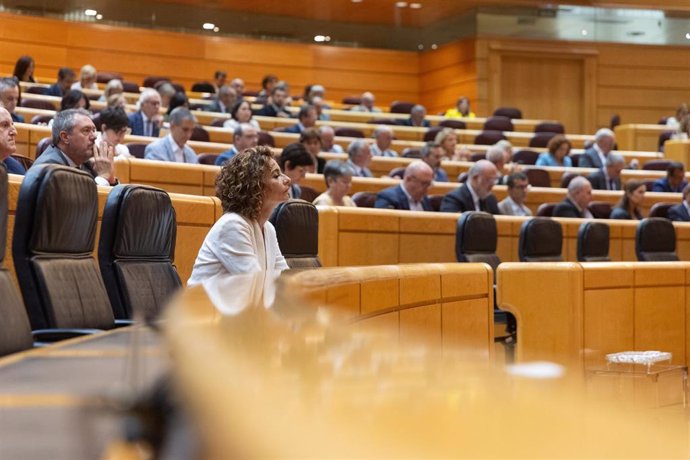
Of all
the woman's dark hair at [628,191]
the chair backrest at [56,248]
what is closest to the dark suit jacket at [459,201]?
the woman's dark hair at [628,191]

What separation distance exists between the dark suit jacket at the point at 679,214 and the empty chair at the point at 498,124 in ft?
14.9

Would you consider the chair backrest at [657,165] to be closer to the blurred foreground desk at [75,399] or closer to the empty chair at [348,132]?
the empty chair at [348,132]

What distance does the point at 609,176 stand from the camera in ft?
23.7

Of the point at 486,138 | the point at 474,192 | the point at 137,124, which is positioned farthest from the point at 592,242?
the point at 486,138

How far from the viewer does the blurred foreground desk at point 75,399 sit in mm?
508

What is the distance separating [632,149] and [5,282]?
10.0 m

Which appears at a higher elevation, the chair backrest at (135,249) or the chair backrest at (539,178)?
the chair backrest at (539,178)

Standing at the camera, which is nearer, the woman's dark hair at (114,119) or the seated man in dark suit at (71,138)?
the seated man in dark suit at (71,138)

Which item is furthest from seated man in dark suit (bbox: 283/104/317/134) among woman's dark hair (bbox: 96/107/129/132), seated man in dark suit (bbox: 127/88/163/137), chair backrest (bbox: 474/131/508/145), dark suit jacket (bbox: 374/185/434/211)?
woman's dark hair (bbox: 96/107/129/132)

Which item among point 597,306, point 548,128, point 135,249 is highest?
point 548,128

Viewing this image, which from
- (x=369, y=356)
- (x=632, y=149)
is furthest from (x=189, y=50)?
(x=369, y=356)

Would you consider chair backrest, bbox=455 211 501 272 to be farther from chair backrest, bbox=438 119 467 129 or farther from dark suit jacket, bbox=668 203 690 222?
chair backrest, bbox=438 119 467 129

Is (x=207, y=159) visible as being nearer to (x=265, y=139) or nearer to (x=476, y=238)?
(x=265, y=139)

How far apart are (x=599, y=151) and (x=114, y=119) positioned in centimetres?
493
